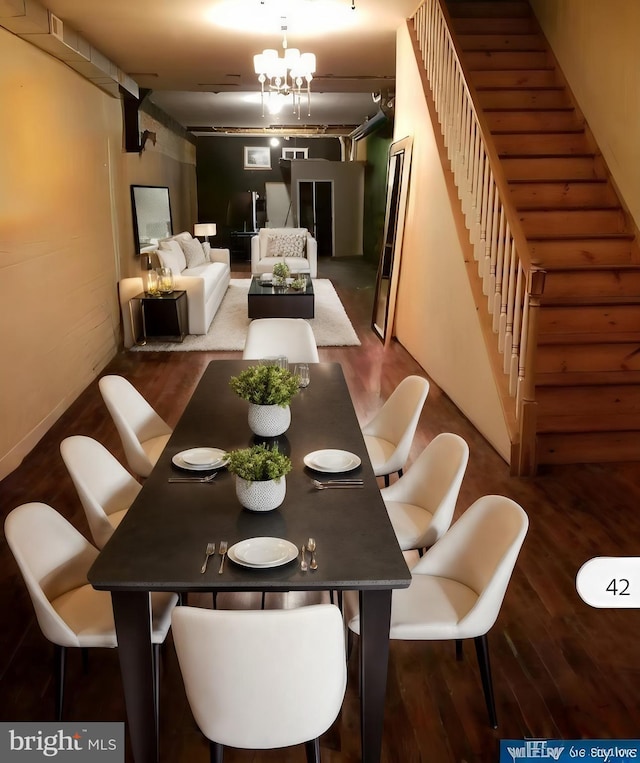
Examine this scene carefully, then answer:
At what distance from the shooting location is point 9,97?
458 cm

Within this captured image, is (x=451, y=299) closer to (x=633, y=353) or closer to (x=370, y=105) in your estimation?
(x=633, y=353)

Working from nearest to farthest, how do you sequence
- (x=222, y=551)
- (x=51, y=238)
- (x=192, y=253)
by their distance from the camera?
(x=222, y=551) < (x=51, y=238) < (x=192, y=253)

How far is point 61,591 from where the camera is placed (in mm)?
2240

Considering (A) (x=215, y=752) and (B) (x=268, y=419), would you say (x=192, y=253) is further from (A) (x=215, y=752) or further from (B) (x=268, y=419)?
(A) (x=215, y=752)

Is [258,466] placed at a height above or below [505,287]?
below

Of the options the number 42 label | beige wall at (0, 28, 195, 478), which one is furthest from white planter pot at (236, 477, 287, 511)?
beige wall at (0, 28, 195, 478)

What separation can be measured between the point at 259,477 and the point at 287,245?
10180mm

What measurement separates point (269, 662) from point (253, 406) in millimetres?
1240

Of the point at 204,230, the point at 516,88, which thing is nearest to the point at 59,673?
the point at 516,88

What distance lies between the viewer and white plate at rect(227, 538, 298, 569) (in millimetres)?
1841

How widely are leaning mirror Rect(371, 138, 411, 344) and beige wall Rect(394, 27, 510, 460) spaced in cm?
8

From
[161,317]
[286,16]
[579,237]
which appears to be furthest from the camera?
[161,317]

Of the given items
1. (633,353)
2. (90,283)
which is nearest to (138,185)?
(90,283)

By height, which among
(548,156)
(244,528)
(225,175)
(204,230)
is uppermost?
(225,175)
